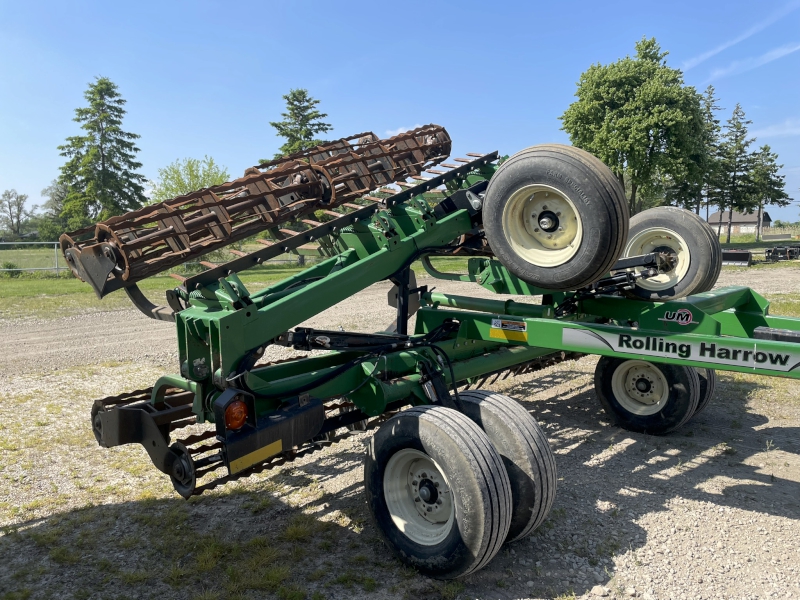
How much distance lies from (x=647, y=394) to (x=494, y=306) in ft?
6.88

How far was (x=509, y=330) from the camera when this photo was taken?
4.45 m

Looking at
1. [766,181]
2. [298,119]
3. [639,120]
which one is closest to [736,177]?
Answer: [766,181]

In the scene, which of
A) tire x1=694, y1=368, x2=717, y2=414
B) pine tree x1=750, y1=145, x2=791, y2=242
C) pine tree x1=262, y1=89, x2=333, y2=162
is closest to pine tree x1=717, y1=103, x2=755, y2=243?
pine tree x1=750, y1=145, x2=791, y2=242

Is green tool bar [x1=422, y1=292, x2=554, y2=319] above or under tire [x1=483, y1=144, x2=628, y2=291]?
under

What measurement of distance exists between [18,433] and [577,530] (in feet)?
17.8

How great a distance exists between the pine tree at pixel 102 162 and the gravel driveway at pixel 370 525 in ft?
117

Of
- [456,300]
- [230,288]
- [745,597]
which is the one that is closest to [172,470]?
[230,288]

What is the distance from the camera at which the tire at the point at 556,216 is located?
377 centimetres

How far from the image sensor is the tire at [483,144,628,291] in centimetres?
377

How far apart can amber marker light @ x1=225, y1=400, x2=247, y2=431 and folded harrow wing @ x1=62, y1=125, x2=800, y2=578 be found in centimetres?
1

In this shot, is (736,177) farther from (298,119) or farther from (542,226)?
(542,226)

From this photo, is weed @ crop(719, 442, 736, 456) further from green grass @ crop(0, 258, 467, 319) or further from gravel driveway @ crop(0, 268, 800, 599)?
green grass @ crop(0, 258, 467, 319)

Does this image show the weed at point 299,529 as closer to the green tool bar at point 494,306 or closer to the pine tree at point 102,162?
the green tool bar at point 494,306

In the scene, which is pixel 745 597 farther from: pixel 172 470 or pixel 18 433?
pixel 18 433
